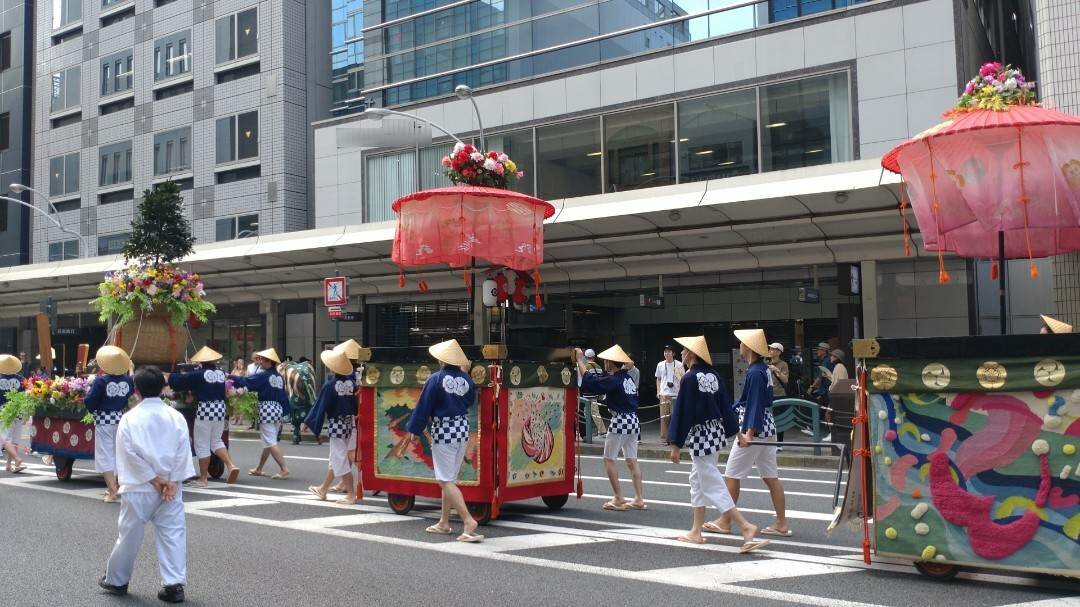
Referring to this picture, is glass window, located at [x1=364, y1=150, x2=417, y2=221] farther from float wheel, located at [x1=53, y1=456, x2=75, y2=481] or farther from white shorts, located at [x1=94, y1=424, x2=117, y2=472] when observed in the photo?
white shorts, located at [x1=94, y1=424, x2=117, y2=472]

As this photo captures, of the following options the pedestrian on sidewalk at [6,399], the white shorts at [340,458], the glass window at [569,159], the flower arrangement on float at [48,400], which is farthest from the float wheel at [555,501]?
the glass window at [569,159]

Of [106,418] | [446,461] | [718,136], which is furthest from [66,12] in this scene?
[446,461]

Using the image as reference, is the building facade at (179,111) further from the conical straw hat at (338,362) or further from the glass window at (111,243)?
the conical straw hat at (338,362)

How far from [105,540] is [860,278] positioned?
15.1 metres

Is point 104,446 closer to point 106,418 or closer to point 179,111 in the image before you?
point 106,418

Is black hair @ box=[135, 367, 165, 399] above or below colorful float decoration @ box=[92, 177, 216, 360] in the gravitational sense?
below

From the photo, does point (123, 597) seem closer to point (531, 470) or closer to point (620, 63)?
point (531, 470)

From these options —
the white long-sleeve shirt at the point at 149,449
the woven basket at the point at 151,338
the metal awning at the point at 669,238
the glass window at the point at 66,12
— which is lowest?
the white long-sleeve shirt at the point at 149,449

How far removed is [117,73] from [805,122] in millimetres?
30086

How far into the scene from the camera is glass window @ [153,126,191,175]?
121 feet

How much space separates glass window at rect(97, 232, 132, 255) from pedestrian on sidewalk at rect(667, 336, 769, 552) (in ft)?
112

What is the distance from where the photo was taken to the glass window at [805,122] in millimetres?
20938

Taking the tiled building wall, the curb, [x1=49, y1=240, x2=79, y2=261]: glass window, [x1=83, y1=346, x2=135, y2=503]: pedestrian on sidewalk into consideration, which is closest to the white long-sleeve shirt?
[x1=83, y1=346, x2=135, y2=503]: pedestrian on sidewalk

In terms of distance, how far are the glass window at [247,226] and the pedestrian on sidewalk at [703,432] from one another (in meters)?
27.2
